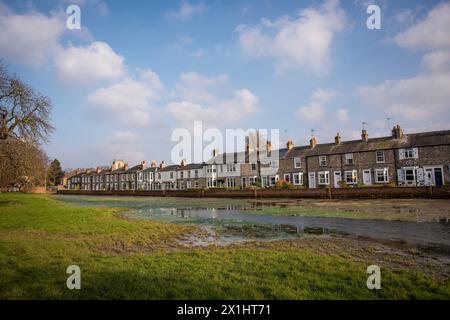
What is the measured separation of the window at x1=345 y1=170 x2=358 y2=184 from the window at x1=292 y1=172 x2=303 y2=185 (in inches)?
321

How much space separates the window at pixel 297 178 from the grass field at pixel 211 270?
142ft

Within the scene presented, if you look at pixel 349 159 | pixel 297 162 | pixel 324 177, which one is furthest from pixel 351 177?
pixel 297 162

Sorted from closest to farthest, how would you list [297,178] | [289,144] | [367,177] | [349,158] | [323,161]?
1. [367,177]
2. [349,158]
3. [323,161]
4. [297,178]
5. [289,144]

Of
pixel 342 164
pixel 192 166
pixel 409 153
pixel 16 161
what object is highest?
pixel 192 166

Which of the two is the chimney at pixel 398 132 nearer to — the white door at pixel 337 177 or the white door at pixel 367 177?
the white door at pixel 367 177

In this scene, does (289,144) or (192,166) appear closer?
(289,144)

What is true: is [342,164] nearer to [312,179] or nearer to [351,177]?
[351,177]

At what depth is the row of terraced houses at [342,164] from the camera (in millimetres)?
40812

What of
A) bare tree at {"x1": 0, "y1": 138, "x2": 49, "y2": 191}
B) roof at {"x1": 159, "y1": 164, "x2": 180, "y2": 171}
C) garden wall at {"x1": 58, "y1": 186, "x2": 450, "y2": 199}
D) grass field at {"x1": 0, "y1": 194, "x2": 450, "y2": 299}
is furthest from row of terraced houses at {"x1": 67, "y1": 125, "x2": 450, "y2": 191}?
bare tree at {"x1": 0, "y1": 138, "x2": 49, "y2": 191}

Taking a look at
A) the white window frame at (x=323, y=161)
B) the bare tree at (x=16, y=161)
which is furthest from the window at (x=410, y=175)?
the bare tree at (x=16, y=161)

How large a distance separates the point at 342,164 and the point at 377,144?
19.4 feet

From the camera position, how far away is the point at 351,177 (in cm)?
4728

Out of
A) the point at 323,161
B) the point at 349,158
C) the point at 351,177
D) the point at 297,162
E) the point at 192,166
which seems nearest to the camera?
the point at 351,177

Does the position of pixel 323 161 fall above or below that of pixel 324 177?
above
